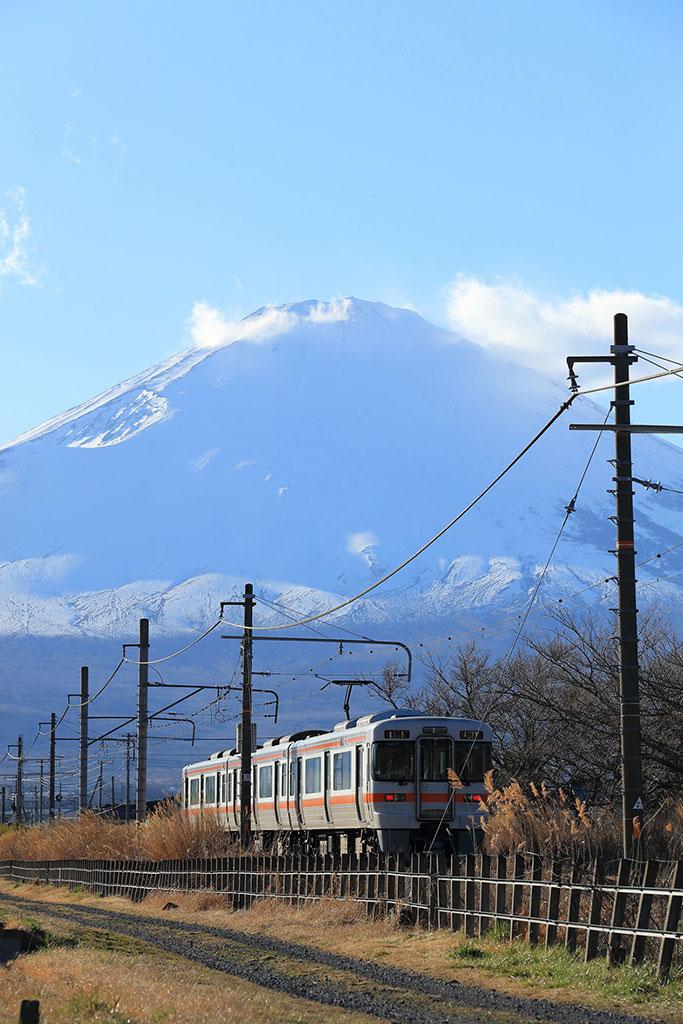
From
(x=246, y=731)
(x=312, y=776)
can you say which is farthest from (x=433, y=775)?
(x=246, y=731)

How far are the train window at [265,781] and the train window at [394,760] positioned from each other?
993 cm

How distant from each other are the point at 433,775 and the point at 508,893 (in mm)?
15276

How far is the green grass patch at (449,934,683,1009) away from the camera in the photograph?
16797 millimetres

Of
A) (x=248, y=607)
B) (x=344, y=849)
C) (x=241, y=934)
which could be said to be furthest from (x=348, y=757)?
(x=241, y=934)

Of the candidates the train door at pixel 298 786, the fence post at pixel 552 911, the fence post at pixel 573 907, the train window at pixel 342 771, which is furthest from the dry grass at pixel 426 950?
the train door at pixel 298 786

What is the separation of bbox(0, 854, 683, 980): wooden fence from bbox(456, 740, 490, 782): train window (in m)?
5.46

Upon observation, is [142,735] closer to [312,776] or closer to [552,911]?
[312,776]

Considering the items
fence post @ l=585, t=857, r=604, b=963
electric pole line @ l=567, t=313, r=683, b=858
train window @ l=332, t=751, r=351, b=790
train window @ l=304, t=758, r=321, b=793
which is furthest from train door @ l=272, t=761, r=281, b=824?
fence post @ l=585, t=857, r=604, b=963

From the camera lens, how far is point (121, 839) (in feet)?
176

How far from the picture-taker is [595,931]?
732 inches

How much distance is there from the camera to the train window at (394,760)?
120 ft

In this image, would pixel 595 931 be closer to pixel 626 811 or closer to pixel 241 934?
pixel 626 811

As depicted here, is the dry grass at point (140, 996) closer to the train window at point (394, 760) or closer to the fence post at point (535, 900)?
the fence post at point (535, 900)

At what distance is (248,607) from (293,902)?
41.0ft
